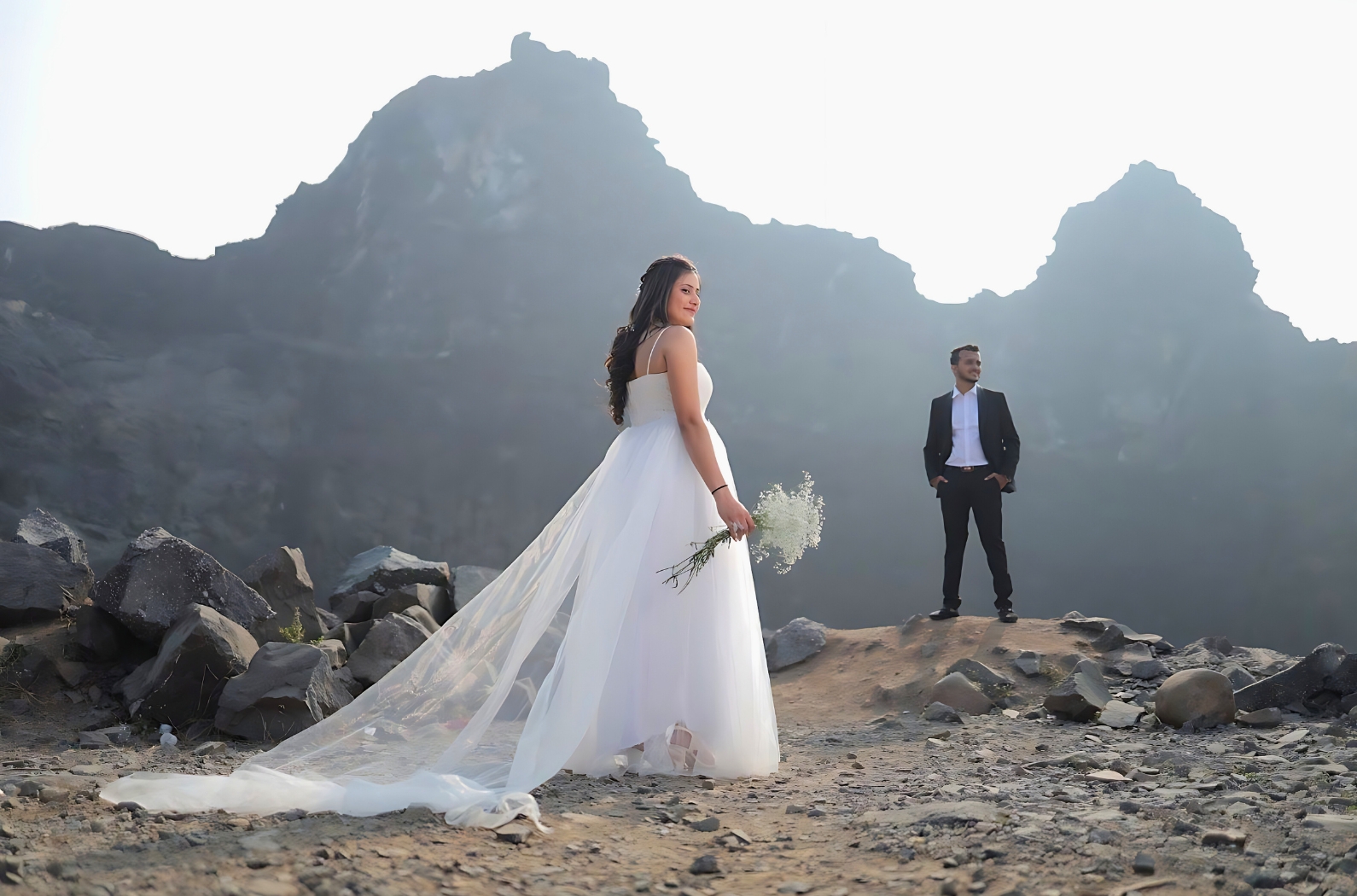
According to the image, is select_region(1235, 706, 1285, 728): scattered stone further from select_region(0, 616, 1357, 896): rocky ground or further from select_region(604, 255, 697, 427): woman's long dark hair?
select_region(604, 255, 697, 427): woman's long dark hair

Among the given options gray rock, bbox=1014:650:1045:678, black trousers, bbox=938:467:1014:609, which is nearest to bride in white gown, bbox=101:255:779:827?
gray rock, bbox=1014:650:1045:678

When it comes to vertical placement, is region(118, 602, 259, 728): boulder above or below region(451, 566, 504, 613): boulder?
below

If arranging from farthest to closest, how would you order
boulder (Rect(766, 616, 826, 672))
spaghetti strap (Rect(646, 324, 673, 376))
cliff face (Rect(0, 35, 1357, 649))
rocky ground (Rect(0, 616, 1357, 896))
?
1. cliff face (Rect(0, 35, 1357, 649))
2. boulder (Rect(766, 616, 826, 672))
3. spaghetti strap (Rect(646, 324, 673, 376))
4. rocky ground (Rect(0, 616, 1357, 896))

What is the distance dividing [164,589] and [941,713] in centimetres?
453

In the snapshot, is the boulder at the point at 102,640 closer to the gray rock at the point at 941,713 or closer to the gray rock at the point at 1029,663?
the gray rock at the point at 941,713

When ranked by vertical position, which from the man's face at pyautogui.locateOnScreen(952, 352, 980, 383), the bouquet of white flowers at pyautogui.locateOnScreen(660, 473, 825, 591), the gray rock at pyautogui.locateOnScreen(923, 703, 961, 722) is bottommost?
the gray rock at pyautogui.locateOnScreen(923, 703, 961, 722)

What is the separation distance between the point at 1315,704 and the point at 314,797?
474cm

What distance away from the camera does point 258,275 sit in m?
34.8

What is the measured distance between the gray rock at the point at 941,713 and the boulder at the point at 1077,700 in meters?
0.52

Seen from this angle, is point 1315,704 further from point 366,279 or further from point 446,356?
point 366,279

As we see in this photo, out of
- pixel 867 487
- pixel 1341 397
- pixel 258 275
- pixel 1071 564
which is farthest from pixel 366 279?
pixel 1341 397

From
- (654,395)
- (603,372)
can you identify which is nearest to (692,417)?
(654,395)

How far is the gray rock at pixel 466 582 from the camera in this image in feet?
22.6

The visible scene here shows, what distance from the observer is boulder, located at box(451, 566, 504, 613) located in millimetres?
6887
